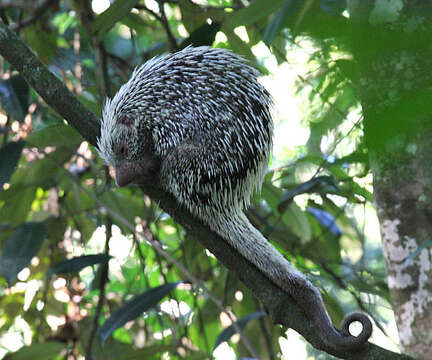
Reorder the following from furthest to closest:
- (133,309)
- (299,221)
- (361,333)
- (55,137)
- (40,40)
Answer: (40,40)
(299,221)
(55,137)
(133,309)
(361,333)

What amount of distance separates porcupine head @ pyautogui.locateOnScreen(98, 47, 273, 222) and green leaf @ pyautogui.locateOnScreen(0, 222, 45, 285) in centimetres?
40

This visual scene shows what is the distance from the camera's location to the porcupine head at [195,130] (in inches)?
69.7

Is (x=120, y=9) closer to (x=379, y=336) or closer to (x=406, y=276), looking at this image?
(x=406, y=276)

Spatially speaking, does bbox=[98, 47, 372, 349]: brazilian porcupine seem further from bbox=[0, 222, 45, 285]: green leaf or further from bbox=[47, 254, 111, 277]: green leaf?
bbox=[0, 222, 45, 285]: green leaf

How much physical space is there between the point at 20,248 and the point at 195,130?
0.78 metres

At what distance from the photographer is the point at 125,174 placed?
1913mm

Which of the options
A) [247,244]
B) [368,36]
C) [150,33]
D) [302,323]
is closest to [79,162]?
[150,33]

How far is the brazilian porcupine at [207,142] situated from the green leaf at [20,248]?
1.32 feet

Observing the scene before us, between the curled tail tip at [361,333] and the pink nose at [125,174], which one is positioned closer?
the curled tail tip at [361,333]

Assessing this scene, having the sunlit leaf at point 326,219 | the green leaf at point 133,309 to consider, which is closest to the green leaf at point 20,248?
the green leaf at point 133,309

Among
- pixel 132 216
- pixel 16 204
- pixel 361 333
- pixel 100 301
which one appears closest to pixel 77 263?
pixel 100 301

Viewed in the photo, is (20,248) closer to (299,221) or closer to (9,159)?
(9,159)

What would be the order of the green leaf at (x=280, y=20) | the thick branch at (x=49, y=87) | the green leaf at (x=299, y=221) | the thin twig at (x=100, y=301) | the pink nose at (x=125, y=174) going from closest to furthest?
the green leaf at (x=280, y=20) → the thick branch at (x=49, y=87) → the pink nose at (x=125, y=174) → the thin twig at (x=100, y=301) → the green leaf at (x=299, y=221)

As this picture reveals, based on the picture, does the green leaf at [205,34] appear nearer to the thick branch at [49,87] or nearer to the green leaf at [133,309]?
the thick branch at [49,87]
